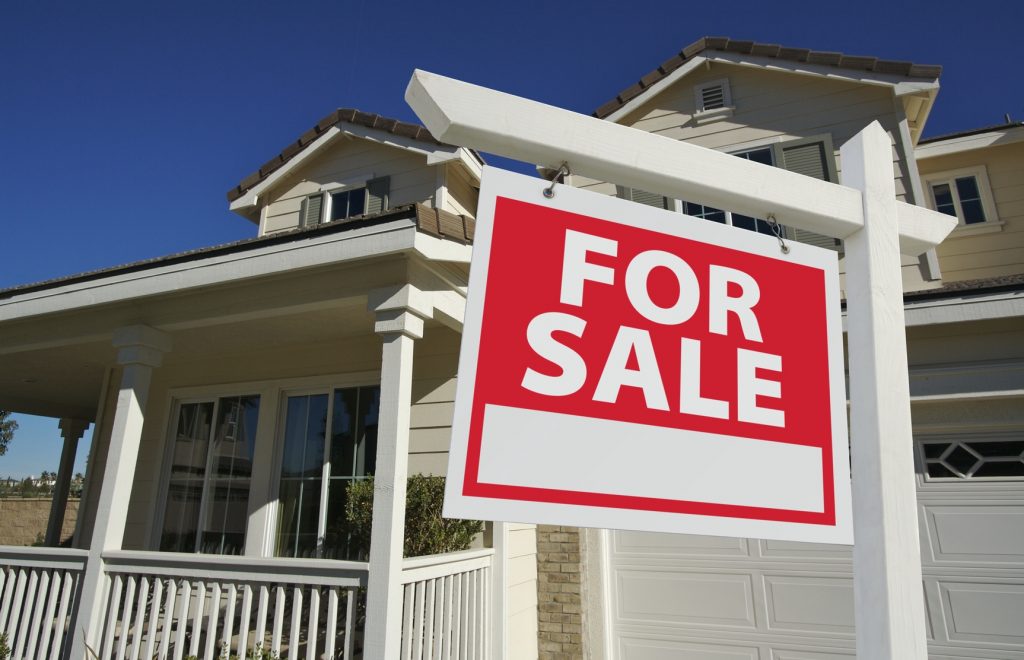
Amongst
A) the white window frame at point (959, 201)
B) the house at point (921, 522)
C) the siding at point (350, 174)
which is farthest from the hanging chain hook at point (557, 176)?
the white window frame at point (959, 201)

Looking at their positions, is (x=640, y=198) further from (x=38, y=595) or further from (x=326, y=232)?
(x=38, y=595)

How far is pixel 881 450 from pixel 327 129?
9.11m

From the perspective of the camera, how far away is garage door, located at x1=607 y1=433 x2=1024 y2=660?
16.3 ft

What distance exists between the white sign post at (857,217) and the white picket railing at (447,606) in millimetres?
3332

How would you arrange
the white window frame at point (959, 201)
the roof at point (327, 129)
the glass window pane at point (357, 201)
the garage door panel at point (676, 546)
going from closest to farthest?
the garage door panel at point (676, 546)
the white window frame at point (959, 201)
the roof at point (327, 129)
the glass window pane at point (357, 201)

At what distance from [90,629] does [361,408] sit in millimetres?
2879

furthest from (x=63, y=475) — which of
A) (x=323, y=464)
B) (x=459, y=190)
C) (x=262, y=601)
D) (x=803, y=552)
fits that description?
(x=803, y=552)

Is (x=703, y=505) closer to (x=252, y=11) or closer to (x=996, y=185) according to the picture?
(x=996, y=185)

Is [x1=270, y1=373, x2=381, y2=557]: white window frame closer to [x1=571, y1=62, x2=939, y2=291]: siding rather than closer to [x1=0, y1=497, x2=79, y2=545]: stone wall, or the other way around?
[x1=571, y1=62, x2=939, y2=291]: siding

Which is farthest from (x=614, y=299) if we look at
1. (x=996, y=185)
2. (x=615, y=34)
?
(x=996, y=185)

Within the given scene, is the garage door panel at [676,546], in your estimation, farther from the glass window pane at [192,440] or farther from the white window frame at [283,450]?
the glass window pane at [192,440]

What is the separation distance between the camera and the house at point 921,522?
198 inches

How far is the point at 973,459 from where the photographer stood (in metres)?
5.26

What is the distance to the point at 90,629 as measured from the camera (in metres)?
4.70
